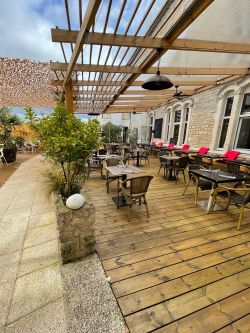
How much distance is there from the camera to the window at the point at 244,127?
5.23 metres

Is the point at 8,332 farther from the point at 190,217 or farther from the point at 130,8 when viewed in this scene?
the point at 130,8

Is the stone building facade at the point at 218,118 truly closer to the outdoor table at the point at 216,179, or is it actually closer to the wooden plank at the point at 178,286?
the outdoor table at the point at 216,179

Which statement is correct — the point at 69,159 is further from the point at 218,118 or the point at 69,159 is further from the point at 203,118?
the point at 203,118

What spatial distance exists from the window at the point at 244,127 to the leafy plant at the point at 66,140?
218 inches

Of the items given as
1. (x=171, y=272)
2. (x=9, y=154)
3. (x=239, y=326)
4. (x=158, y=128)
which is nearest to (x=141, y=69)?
(x=171, y=272)

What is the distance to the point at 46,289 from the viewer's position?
1.50 metres

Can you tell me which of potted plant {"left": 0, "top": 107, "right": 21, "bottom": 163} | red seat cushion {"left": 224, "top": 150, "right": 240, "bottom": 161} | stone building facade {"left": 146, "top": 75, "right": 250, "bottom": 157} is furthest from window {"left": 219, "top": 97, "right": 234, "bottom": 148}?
potted plant {"left": 0, "top": 107, "right": 21, "bottom": 163}

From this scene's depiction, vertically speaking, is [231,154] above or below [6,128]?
below

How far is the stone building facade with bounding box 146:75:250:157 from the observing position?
5316 millimetres

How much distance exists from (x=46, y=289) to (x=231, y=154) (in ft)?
19.8

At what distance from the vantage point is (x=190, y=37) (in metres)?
3.03

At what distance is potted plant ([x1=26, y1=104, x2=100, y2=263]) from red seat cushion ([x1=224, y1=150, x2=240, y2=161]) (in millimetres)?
5163

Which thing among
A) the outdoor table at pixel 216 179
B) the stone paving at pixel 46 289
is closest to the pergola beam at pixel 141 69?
the outdoor table at pixel 216 179

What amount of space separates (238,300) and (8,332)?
6.11ft
